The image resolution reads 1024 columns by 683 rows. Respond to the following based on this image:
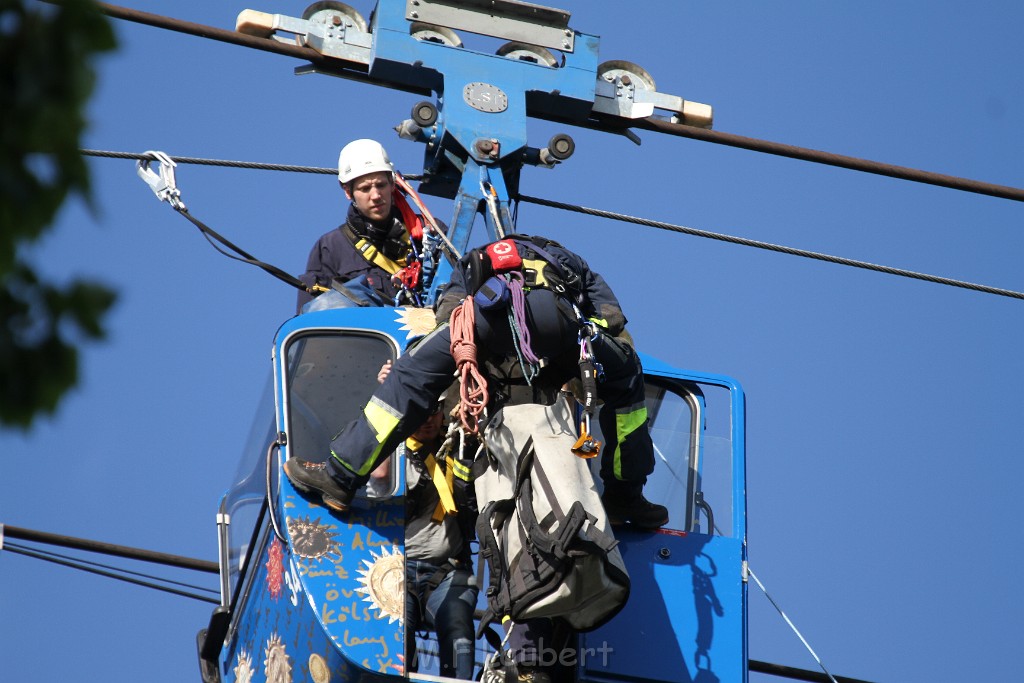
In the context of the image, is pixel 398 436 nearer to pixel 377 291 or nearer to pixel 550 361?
pixel 550 361

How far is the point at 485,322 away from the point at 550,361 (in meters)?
0.37

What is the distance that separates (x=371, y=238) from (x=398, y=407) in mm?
2080

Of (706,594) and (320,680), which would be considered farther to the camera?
(706,594)

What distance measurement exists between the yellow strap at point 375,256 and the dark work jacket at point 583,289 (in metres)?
1.39

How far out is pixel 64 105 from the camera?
9.51ft

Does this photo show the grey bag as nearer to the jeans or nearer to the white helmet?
the jeans

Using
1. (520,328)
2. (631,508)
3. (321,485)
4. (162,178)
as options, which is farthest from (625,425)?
(162,178)

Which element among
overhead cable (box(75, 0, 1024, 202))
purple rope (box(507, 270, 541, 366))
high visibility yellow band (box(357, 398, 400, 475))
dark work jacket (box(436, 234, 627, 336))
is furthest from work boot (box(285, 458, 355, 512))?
overhead cable (box(75, 0, 1024, 202))

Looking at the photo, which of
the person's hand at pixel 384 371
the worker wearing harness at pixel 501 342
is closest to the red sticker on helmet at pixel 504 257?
the worker wearing harness at pixel 501 342

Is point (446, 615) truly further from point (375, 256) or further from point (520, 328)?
point (375, 256)

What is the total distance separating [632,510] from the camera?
805 cm

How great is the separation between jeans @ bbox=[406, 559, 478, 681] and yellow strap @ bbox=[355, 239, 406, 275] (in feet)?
6.47

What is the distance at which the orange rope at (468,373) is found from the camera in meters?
7.14

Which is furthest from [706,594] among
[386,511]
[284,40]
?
[284,40]
